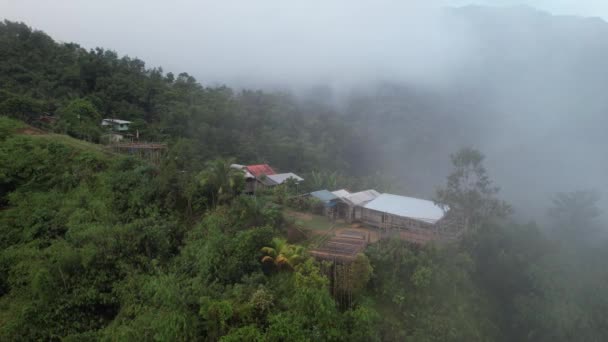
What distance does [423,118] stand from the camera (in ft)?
145

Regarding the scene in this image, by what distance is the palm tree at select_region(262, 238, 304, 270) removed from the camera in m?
9.33

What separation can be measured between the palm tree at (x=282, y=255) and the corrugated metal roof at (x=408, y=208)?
5.50m

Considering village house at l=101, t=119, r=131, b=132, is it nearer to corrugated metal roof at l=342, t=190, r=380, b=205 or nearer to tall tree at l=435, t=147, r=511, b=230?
corrugated metal roof at l=342, t=190, r=380, b=205

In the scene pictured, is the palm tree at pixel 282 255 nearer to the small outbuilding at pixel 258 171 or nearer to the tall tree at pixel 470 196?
the tall tree at pixel 470 196

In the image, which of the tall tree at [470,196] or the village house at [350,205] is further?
the village house at [350,205]

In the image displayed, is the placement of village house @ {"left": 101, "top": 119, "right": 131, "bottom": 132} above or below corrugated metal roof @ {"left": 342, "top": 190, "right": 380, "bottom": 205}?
above

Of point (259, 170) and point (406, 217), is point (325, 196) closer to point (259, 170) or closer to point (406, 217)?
point (406, 217)

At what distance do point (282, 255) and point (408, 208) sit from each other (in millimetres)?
6895

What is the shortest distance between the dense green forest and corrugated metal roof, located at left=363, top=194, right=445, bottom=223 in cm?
94

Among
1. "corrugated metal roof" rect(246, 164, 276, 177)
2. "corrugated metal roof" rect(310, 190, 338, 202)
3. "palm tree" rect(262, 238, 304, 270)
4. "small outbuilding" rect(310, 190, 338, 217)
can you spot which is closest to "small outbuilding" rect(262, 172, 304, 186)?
"corrugated metal roof" rect(246, 164, 276, 177)

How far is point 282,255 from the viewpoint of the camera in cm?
948

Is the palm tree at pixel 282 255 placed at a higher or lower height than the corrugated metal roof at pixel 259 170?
lower

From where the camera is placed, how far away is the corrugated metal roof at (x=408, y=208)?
13172 mm

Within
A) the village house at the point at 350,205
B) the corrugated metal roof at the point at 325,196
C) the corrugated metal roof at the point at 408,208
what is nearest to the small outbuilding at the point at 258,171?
the corrugated metal roof at the point at 325,196
